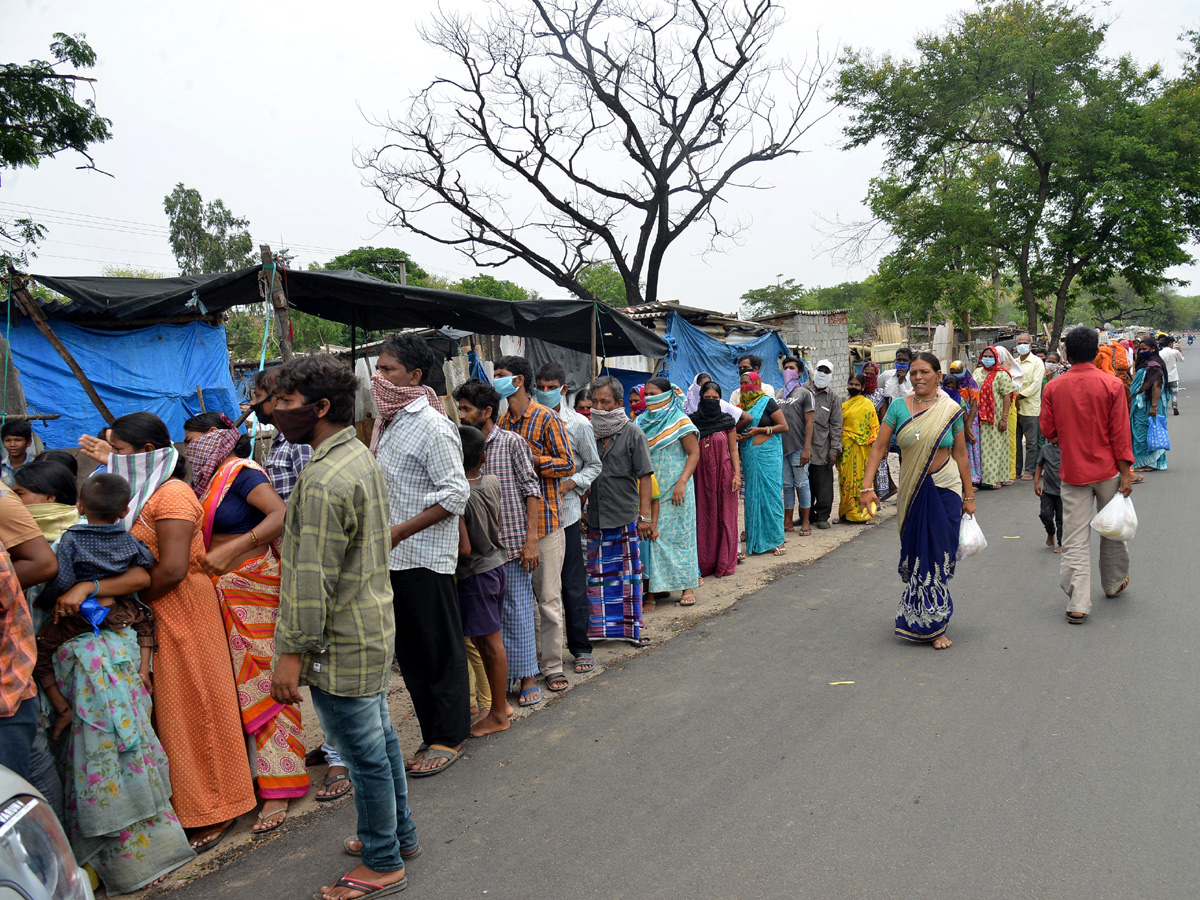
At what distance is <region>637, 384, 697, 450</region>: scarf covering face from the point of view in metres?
6.22

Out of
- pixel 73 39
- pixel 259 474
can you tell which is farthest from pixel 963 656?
pixel 73 39

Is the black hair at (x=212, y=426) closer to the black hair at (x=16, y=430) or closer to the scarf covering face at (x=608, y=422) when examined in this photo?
the black hair at (x=16, y=430)

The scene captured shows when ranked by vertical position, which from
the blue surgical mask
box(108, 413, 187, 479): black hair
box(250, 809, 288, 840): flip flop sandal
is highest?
the blue surgical mask

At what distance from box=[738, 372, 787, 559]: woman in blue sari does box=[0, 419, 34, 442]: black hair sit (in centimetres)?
573

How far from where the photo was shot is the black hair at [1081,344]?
524 cm

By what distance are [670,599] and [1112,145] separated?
78.7 feet

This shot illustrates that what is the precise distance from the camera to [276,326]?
19.9 feet

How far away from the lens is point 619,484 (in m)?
5.39

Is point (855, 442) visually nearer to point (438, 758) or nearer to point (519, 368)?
point (519, 368)

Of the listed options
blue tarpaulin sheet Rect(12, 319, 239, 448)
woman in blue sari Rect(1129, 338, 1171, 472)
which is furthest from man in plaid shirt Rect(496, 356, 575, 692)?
woman in blue sari Rect(1129, 338, 1171, 472)

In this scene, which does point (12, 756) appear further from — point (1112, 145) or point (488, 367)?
point (1112, 145)

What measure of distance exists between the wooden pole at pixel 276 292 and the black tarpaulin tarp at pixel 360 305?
88 millimetres

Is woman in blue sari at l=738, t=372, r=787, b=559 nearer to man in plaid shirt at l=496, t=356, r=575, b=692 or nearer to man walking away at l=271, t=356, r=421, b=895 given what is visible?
man in plaid shirt at l=496, t=356, r=575, b=692

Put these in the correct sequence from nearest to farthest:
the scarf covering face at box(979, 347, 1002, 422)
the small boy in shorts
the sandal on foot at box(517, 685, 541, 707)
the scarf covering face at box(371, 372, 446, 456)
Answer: the small boy in shorts
the scarf covering face at box(371, 372, 446, 456)
the sandal on foot at box(517, 685, 541, 707)
the scarf covering face at box(979, 347, 1002, 422)
